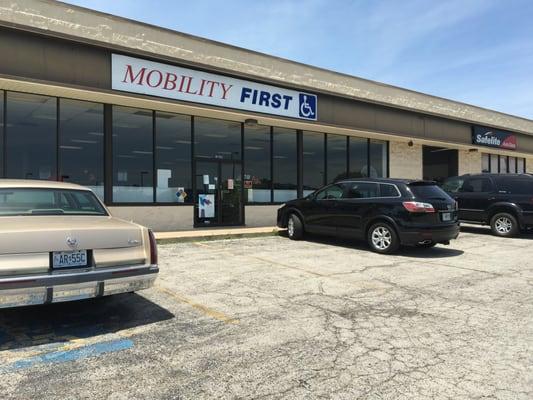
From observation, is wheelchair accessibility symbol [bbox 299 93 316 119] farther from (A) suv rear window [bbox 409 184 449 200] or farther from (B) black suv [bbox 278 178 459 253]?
(A) suv rear window [bbox 409 184 449 200]

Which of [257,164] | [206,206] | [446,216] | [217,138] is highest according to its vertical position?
[217,138]

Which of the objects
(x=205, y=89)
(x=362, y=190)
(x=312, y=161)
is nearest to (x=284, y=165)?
(x=312, y=161)

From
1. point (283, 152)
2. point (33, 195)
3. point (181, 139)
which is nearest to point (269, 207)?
point (283, 152)

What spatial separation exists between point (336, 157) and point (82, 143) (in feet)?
33.0

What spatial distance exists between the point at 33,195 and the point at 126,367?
2.86 metres

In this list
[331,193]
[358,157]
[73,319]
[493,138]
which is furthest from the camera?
[493,138]

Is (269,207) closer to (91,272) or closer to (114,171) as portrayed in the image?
(114,171)

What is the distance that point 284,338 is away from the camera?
4.73 meters

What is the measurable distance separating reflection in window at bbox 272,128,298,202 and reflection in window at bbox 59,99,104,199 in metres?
6.33

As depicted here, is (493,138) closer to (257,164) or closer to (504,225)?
(504,225)

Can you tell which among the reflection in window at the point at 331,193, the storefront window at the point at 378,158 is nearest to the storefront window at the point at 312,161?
the storefront window at the point at 378,158

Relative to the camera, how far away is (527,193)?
13.3 m

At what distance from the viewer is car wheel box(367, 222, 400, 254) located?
10008 millimetres

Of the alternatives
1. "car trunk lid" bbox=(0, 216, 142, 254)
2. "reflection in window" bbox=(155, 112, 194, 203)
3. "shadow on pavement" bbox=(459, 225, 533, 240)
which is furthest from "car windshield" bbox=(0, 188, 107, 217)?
"shadow on pavement" bbox=(459, 225, 533, 240)
